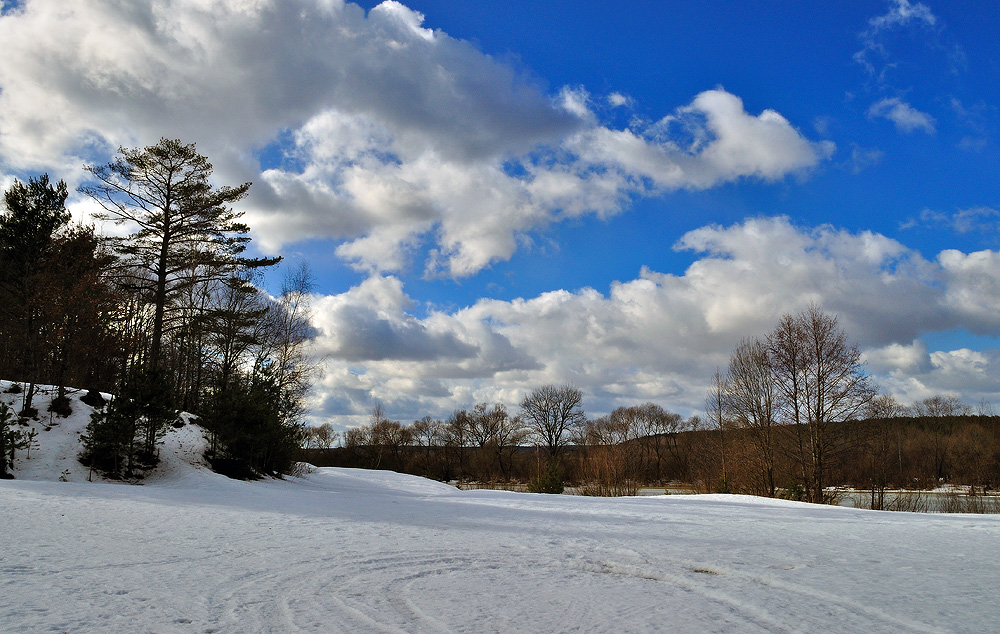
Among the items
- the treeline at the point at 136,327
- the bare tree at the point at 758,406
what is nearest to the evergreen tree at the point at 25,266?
the treeline at the point at 136,327

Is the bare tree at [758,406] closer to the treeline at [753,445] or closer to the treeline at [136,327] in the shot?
the treeline at [753,445]

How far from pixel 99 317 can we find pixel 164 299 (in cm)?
232

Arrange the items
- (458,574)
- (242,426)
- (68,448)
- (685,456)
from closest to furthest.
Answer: (458,574)
(68,448)
(242,426)
(685,456)

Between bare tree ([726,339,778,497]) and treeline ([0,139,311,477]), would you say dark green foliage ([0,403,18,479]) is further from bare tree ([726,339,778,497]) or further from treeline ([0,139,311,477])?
bare tree ([726,339,778,497])

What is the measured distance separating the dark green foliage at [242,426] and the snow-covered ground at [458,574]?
9.21 m

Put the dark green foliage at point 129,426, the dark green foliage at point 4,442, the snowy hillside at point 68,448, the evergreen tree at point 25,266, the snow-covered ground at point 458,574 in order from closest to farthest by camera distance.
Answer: the snow-covered ground at point 458,574
the dark green foliage at point 4,442
the snowy hillside at point 68,448
the dark green foliage at point 129,426
the evergreen tree at point 25,266

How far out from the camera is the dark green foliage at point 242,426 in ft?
60.8

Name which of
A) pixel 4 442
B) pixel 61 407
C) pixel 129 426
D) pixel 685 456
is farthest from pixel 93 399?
pixel 685 456

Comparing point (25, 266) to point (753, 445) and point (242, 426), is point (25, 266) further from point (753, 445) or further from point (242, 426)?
point (753, 445)

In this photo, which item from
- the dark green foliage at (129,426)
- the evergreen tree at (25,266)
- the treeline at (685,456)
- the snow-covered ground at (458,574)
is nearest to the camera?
the snow-covered ground at (458,574)

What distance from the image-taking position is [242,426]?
1884cm

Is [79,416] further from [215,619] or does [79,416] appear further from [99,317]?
[215,619]

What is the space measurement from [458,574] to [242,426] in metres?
16.2

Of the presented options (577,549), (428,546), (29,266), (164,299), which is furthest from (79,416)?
(577,549)
